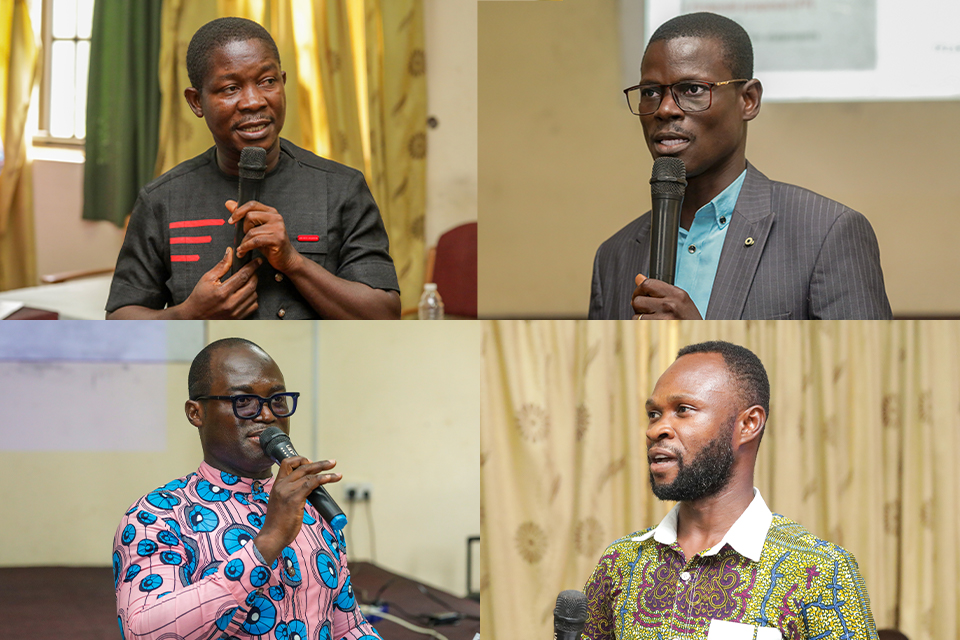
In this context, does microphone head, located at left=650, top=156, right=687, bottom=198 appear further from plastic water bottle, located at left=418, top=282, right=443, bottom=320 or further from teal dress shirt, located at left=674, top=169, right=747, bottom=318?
plastic water bottle, located at left=418, top=282, right=443, bottom=320

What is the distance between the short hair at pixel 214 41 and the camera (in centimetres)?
175

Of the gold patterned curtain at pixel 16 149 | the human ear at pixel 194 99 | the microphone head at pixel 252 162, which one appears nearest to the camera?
the microphone head at pixel 252 162

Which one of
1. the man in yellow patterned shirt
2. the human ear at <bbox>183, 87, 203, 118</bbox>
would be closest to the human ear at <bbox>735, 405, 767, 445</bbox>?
the man in yellow patterned shirt

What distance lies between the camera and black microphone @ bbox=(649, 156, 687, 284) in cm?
157

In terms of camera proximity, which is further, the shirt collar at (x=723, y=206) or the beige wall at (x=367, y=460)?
the beige wall at (x=367, y=460)

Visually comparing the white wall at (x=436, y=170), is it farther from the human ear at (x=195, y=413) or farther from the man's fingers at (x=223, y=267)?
the human ear at (x=195, y=413)

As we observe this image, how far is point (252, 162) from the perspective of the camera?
1.67 meters

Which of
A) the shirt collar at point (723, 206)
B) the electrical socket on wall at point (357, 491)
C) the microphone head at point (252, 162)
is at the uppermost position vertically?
the microphone head at point (252, 162)

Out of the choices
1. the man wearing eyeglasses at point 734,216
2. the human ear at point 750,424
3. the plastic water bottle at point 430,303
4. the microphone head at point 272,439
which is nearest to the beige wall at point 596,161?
the plastic water bottle at point 430,303

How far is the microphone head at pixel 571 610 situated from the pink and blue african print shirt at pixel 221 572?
1.50ft

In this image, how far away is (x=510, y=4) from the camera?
2.47 m

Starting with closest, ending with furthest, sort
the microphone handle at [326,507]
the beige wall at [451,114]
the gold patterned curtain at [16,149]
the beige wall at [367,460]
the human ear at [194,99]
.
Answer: the microphone handle at [326,507] → the human ear at [194,99] → the beige wall at [367,460] → the gold patterned curtain at [16,149] → the beige wall at [451,114]

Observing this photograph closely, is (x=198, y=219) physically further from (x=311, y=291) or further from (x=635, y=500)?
(x=635, y=500)

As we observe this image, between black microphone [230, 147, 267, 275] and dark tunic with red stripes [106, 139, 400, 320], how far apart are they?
0.32 ft
